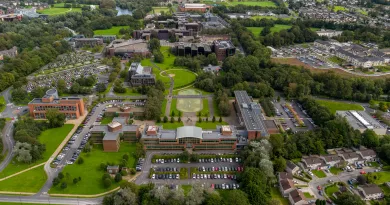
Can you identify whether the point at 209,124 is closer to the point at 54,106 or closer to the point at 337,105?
the point at 337,105

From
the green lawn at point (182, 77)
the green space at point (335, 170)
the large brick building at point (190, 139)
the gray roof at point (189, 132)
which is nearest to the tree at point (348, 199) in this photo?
the green space at point (335, 170)

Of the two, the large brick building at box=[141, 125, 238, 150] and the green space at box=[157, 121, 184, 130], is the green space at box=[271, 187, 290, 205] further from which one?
the green space at box=[157, 121, 184, 130]

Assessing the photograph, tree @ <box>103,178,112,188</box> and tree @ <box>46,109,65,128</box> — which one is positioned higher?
tree @ <box>46,109,65,128</box>

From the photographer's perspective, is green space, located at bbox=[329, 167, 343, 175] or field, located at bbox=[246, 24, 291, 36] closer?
green space, located at bbox=[329, 167, 343, 175]

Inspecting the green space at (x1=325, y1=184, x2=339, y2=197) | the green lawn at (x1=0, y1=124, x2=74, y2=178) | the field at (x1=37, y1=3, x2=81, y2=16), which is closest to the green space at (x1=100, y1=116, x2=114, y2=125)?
the green lawn at (x1=0, y1=124, x2=74, y2=178)

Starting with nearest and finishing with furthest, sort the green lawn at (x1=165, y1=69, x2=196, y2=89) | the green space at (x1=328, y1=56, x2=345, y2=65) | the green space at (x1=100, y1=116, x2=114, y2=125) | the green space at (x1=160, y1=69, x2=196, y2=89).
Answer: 1. the green space at (x1=100, y1=116, x2=114, y2=125)
2. the green lawn at (x1=165, y1=69, x2=196, y2=89)
3. the green space at (x1=160, y1=69, x2=196, y2=89)
4. the green space at (x1=328, y1=56, x2=345, y2=65)

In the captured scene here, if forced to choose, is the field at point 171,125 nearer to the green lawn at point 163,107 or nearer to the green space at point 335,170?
the green lawn at point 163,107

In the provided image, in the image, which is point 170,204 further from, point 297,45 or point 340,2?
point 340,2

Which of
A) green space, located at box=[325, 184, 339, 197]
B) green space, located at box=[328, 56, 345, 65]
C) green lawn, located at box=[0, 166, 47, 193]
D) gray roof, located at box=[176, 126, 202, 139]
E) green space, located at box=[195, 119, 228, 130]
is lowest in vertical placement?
green space, located at box=[325, 184, 339, 197]
